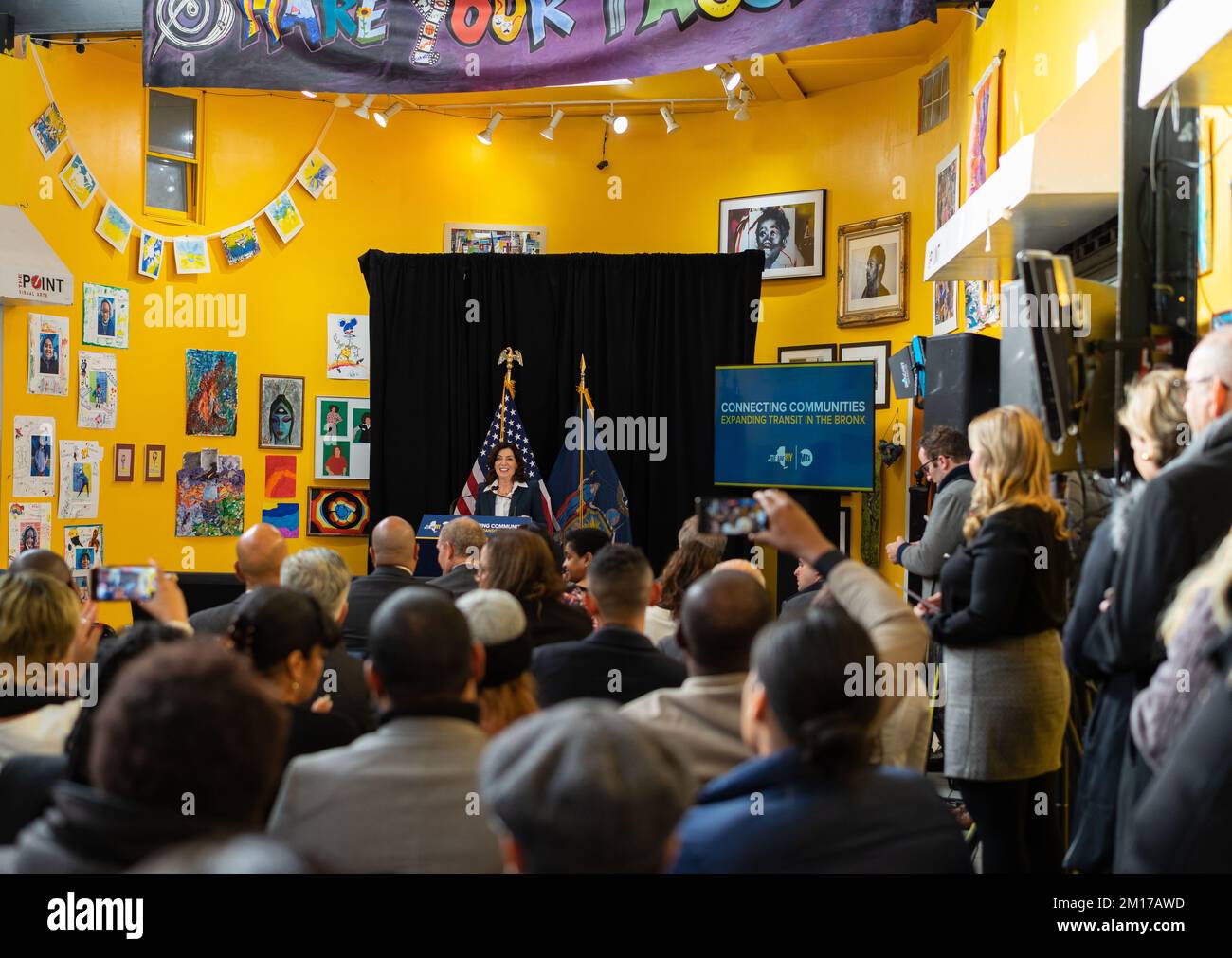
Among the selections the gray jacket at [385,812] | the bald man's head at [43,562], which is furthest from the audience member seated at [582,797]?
the bald man's head at [43,562]

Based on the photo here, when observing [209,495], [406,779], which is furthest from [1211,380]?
[209,495]

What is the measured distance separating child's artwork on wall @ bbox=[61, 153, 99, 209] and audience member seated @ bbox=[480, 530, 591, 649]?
16.8 feet

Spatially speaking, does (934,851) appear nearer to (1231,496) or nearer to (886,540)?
(1231,496)

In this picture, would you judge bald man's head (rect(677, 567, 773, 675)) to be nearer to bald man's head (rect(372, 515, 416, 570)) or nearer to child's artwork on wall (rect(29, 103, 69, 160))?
bald man's head (rect(372, 515, 416, 570))

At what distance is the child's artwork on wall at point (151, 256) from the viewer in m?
8.00

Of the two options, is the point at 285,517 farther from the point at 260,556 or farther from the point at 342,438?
the point at 260,556

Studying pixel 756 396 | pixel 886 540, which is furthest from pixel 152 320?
pixel 886 540

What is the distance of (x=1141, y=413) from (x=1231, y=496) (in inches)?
19.5

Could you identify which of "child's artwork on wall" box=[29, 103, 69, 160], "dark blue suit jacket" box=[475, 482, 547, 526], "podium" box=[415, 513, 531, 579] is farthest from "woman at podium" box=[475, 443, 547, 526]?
"child's artwork on wall" box=[29, 103, 69, 160]

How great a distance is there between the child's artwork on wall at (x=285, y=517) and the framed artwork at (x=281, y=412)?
1.36 feet

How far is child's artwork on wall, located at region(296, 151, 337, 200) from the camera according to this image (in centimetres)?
866

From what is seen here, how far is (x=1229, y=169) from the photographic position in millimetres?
3537

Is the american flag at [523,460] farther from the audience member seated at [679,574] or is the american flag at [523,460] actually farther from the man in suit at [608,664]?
the man in suit at [608,664]

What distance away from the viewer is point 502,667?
8.74 ft
